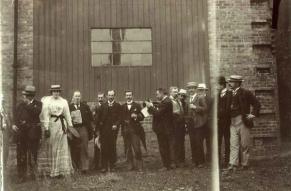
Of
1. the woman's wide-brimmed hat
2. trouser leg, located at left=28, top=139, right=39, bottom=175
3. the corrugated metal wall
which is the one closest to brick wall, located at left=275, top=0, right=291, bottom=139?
the corrugated metal wall

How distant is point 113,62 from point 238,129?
12.6ft

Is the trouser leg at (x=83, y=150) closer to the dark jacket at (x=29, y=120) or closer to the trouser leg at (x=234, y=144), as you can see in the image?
the dark jacket at (x=29, y=120)

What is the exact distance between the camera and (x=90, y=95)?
1118 centimetres

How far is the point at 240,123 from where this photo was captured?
9.03 metres

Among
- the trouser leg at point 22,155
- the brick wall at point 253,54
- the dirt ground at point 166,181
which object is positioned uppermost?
the brick wall at point 253,54

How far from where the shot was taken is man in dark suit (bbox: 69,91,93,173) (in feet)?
30.3

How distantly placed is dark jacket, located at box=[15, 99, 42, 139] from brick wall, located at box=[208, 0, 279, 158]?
4.74 m

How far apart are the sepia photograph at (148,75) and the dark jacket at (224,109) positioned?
0.02 meters

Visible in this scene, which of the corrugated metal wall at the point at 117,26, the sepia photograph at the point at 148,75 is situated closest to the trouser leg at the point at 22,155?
the sepia photograph at the point at 148,75

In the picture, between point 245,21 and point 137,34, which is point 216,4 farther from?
point 137,34

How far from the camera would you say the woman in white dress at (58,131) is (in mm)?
8719

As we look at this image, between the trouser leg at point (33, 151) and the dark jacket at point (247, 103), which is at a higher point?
the dark jacket at point (247, 103)

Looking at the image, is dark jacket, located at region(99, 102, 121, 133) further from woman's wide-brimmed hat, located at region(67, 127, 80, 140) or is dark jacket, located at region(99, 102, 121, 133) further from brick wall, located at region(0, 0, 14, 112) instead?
brick wall, located at region(0, 0, 14, 112)

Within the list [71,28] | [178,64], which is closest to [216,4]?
[178,64]
